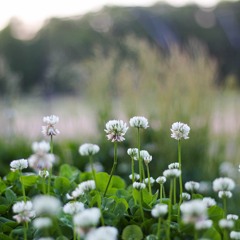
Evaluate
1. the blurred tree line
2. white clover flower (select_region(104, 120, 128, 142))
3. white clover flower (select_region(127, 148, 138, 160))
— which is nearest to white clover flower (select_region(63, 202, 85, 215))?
white clover flower (select_region(104, 120, 128, 142))

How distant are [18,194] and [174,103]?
9.27 feet

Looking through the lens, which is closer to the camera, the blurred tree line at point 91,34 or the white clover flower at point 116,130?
the white clover flower at point 116,130

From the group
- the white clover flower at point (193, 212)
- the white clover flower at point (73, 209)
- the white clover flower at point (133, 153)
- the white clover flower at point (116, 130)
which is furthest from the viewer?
the white clover flower at point (133, 153)

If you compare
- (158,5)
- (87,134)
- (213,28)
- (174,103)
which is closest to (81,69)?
(87,134)

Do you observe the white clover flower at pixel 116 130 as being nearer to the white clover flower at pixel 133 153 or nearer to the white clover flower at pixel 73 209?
the white clover flower at pixel 133 153

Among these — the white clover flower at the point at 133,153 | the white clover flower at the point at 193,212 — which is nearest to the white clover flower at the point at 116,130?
the white clover flower at the point at 133,153

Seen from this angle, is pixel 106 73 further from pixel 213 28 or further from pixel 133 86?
pixel 213 28

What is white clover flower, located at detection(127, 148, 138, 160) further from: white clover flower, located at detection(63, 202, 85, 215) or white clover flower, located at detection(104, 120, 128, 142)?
white clover flower, located at detection(63, 202, 85, 215)

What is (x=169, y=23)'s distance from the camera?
22.7m

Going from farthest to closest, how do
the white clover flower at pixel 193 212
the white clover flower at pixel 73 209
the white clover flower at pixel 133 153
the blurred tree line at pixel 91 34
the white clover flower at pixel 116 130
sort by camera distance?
the blurred tree line at pixel 91 34
the white clover flower at pixel 133 153
the white clover flower at pixel 116 130
the white clover flower at pixel 73 209
the white clover flower at pixel 193 212

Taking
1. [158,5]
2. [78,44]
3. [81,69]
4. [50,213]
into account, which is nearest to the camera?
[50,213]

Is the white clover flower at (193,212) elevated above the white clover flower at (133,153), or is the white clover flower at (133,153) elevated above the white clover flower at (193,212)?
the white clover flower at (133,153)

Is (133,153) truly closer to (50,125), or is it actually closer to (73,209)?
(50,125)

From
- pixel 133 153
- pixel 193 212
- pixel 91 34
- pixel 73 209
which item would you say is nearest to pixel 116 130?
pixel 133 153
